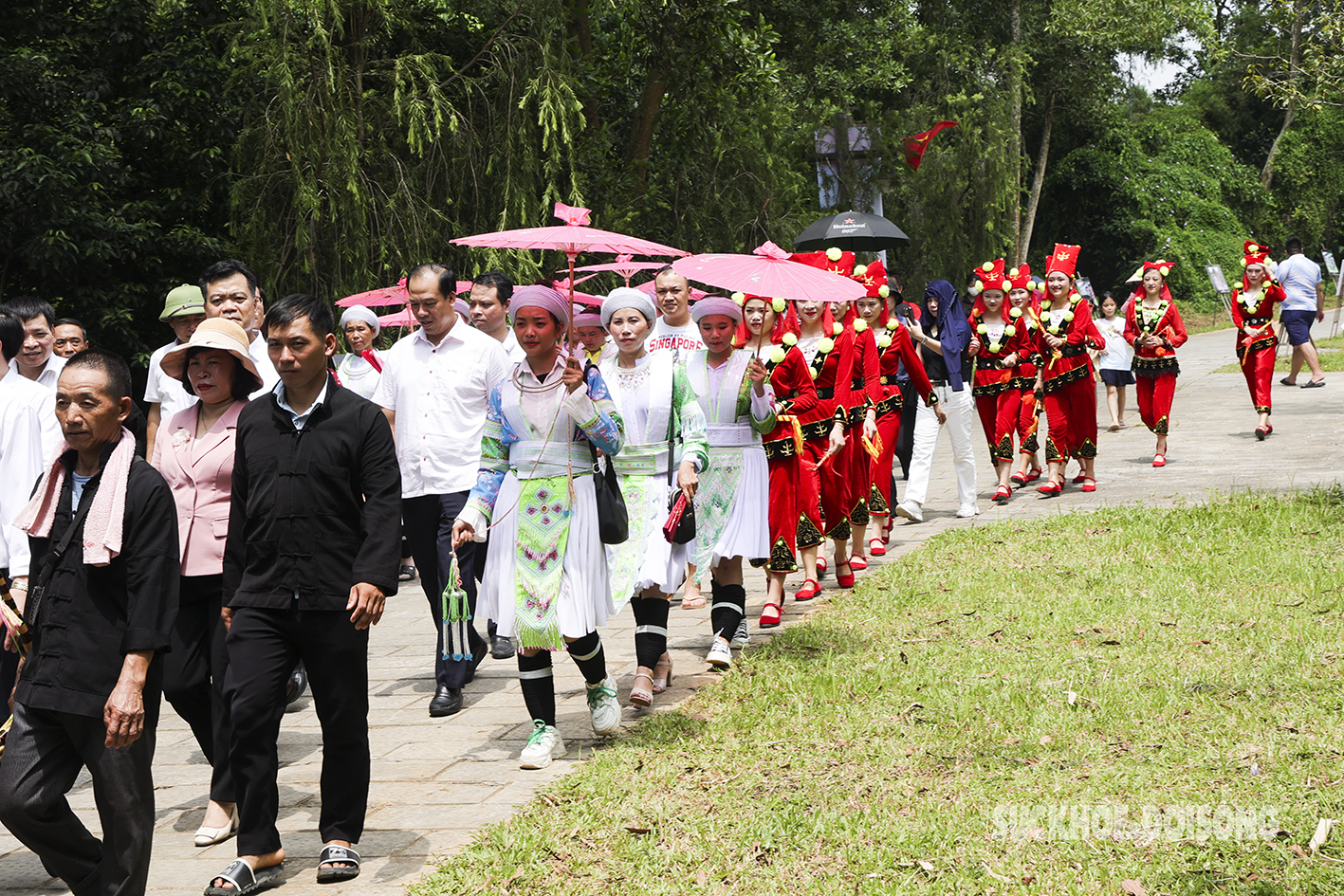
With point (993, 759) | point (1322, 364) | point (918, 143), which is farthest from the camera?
point (918, 143)

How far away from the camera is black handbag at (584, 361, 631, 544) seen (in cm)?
568

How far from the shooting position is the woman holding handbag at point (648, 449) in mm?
6156

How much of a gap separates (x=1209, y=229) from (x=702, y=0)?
28.5 meters

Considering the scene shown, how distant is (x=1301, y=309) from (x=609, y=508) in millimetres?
16060

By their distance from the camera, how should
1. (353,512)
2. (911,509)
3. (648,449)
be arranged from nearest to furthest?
(353,512) < (648,449) < (911,509)

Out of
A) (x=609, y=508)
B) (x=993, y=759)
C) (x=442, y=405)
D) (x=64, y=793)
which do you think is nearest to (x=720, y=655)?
(x=609, y=508)

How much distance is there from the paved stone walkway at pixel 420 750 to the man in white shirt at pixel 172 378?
1.63m

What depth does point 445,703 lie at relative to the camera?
665 cm

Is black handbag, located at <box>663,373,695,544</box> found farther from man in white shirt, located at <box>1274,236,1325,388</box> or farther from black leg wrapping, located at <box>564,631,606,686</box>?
man in white shirt, located at <box>1274,236,1325,388</box>

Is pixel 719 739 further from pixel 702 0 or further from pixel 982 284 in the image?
pixel 702 0

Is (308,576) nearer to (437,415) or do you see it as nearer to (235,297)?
(235,297)

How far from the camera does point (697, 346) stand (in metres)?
8.48

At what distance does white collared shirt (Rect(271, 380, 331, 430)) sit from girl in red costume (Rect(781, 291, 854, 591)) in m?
4.33

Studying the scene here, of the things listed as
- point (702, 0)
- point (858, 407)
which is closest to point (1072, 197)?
point (702, 0)
